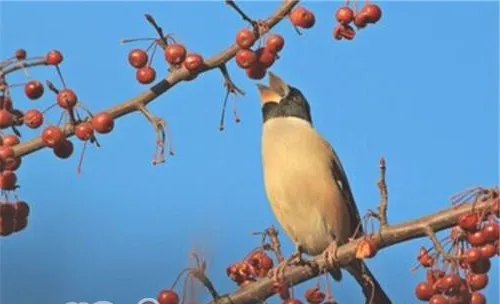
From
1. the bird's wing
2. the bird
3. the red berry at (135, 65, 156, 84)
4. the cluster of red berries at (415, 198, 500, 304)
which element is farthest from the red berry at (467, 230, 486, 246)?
the bird's wing

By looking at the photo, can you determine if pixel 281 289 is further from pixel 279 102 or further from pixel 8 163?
pixel 279 102

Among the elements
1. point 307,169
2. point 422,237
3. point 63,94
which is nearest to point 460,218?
point 422,237

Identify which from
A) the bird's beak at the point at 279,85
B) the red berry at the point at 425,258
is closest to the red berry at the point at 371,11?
the red berry at the point at 425,258

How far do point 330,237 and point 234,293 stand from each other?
1423 millimetres

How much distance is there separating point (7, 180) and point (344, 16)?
0.99 metres

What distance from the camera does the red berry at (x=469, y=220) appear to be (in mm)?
2486

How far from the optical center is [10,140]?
2535mm

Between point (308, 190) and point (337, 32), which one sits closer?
point (337, 32)

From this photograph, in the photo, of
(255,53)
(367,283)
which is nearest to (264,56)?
(255,53)

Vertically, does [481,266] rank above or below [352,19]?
below

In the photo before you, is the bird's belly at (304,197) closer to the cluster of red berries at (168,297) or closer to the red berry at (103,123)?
the cluster of red berries at (168,297)

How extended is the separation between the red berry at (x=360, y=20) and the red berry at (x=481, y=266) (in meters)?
0.71

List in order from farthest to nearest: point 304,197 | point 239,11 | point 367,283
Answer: point 304,197, point 367,283, point 239,11

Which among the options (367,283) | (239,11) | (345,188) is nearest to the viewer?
(239,11)
